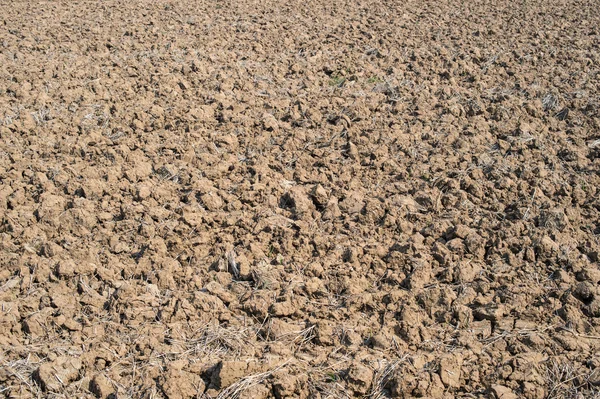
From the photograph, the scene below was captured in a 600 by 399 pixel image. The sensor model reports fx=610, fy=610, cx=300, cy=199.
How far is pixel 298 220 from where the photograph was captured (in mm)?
3912

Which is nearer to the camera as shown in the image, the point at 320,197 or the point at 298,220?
the point at 298,220

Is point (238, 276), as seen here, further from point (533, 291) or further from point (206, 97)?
point (206, 97)

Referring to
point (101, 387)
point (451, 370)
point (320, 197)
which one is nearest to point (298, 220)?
point (320, 197)

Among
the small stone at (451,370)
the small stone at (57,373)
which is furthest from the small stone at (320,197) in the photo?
the small stone at (57,373)

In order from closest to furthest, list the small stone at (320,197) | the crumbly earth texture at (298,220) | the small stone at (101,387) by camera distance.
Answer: the small stone at (101,387) → the crumbly earth texture at (298,220) → the small stone at (320,197)

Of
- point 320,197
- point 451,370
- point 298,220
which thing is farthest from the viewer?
point 320,197

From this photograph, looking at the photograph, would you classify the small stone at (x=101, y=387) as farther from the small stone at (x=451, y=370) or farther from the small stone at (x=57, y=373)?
the small stone at (x=451, y=370)

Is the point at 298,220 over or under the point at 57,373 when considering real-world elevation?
over

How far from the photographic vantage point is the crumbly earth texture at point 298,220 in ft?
9.18

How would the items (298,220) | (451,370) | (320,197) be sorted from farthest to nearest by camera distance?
1. (320,197)
2. (298,220)
3. (451,370)

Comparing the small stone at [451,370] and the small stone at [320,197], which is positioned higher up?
the small stone at [451,370]

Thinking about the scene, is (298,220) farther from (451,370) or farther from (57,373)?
(57,373)

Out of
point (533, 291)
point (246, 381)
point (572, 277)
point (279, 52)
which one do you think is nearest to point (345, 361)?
point (246, 381)

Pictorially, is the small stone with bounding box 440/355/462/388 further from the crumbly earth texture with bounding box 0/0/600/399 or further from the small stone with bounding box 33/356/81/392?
the small stone with bounding box 33/356/81/392
